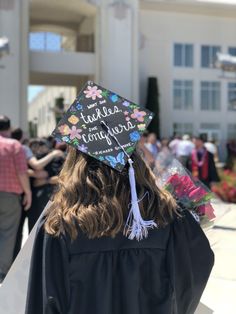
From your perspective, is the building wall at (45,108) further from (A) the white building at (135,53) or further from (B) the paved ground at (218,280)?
→ (B) the paved ground at (218,280)

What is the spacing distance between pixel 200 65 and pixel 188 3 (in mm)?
4207

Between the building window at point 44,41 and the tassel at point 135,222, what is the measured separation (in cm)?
2698

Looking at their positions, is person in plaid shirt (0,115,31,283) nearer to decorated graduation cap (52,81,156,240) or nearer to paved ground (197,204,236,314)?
paved ground (197,204,236,314)

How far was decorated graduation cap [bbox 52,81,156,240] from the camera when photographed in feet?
6.76

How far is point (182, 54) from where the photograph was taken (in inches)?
1298

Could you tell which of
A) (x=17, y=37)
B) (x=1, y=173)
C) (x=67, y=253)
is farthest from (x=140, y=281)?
(x=17, y=37)

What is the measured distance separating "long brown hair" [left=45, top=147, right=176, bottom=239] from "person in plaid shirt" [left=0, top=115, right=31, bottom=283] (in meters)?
3.71

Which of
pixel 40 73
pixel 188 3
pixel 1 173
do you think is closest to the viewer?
pixel 1 173

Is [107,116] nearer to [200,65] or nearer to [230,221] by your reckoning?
[230,221]

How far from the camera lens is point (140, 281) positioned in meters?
2.00

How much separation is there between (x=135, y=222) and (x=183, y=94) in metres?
31.8

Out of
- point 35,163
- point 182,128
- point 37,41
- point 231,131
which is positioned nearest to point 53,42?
point 37,41

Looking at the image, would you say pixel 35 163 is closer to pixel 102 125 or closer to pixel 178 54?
pixel 102 125

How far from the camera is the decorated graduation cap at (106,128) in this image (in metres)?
2.06
